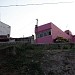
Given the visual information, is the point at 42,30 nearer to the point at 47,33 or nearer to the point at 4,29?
the point at 47,33

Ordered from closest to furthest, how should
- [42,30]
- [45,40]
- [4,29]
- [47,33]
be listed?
[45,40]
[47,33]
[42,30]
[4,29]

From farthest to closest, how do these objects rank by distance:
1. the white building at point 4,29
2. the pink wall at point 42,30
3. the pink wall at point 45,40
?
the white building at point 4,29 → the pink wall at point 42,30 → the pink wall at point 45,40

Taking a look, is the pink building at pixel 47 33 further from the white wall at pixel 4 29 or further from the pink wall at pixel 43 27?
the white wall at pixel 4 29

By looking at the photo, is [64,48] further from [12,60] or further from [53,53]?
[12,60]

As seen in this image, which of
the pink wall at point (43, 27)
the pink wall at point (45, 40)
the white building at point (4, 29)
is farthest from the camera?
the white building at point (4, 29)

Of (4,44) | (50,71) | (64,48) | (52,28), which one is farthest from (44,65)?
(52,28)


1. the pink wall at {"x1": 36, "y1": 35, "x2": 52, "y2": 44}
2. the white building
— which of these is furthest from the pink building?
the white building

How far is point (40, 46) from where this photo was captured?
1498cm

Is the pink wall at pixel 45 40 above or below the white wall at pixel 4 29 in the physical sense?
below

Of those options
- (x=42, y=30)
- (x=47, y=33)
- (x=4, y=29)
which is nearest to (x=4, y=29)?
(x=4, y=29)

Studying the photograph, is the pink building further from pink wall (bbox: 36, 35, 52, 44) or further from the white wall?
the white wall

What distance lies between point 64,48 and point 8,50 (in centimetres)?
379

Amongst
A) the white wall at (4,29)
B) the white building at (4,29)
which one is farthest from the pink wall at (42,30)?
the white wall at (4,29)

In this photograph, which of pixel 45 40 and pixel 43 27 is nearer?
pixel 45 40
